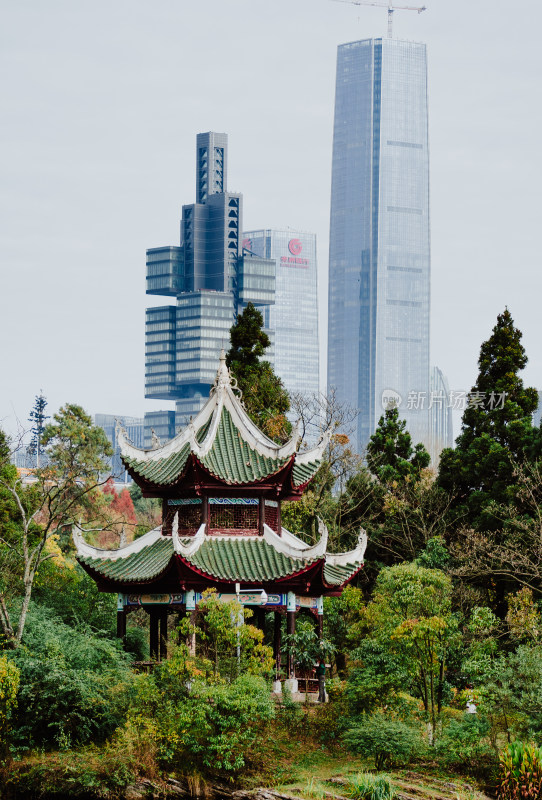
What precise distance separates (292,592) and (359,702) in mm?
3639

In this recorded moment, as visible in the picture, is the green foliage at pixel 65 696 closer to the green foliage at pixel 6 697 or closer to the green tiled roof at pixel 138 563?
the green foliage at pixel 6 697

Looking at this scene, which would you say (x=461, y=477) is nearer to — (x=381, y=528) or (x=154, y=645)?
(x=381, y=528)

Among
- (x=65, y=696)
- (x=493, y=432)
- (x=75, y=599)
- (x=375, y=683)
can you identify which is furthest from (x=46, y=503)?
(x=375, y=683)

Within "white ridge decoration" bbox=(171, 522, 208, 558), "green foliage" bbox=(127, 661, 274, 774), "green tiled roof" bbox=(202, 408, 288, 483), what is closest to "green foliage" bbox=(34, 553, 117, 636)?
"white ridge decoration" bbox=(171, 522, 208, 558)

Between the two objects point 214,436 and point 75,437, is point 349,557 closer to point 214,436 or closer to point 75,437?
point 214,436

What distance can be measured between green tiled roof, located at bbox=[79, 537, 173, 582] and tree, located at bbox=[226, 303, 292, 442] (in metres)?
11.2

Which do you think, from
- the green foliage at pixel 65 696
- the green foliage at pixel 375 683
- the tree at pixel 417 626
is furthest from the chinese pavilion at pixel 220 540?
the green foliage at pixel 65 696

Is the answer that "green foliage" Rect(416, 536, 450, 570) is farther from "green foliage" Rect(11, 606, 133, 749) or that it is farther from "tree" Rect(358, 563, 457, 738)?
"green foliage" Rect(11, 606, 133, 749)

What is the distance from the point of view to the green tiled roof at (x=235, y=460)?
30.3 m

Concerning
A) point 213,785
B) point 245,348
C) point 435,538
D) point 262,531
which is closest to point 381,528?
point 435,538

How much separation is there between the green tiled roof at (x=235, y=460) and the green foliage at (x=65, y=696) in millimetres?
6096

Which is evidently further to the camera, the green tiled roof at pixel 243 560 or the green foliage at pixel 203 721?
the green tiled roof at pixel 243 560

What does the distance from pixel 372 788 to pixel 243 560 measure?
25.3ft

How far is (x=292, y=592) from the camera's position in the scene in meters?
29.9
